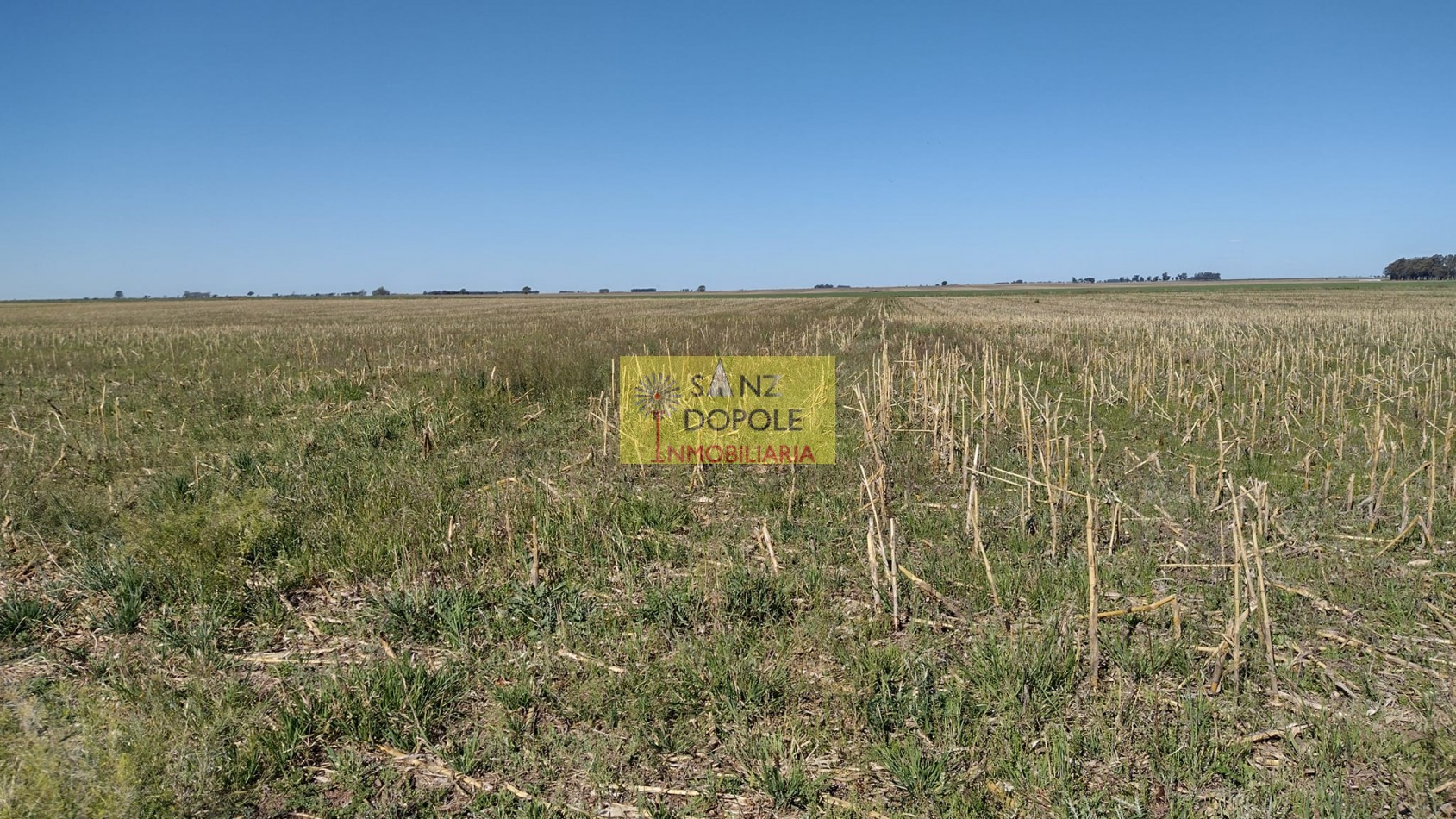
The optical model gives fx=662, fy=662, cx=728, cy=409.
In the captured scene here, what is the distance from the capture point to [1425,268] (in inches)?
4978

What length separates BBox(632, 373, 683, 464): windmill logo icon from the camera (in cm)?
863

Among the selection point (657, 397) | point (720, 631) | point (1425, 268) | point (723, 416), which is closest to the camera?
point (720, 631)

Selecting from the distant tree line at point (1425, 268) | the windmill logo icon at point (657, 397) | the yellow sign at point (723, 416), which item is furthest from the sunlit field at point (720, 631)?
the distant tree line at point (1425, 268)

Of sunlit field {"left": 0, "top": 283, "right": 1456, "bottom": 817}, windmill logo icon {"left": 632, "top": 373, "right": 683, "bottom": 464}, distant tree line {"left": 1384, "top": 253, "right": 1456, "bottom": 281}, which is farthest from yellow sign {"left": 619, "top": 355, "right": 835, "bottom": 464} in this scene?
distant tree line {"left": 1384, "top": 253, "right": 1456, "bottom": 281}

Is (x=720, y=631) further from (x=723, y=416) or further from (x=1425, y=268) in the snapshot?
(x=1425, y=268)

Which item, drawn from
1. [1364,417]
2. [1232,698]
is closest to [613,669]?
[1232,698]

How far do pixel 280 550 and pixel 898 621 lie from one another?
434cm

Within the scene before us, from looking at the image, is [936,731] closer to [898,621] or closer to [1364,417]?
[898,621]

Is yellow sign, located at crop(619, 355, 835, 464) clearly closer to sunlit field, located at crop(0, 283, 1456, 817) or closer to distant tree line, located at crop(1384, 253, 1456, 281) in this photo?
sunlit field, located at crop(0, 283, 1456, 817)

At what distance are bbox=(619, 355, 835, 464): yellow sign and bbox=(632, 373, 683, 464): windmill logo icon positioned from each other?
0.01 meters

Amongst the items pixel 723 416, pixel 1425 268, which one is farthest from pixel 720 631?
pixel 1425 268

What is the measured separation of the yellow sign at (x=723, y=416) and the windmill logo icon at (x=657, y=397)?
0.04 ft

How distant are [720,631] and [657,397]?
5.70 m

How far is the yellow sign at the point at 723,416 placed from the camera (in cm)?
752
